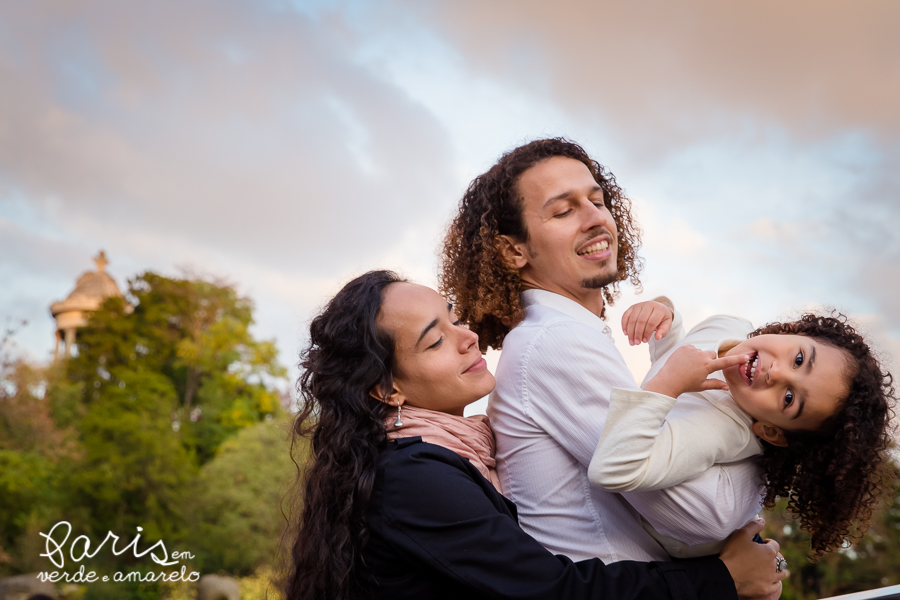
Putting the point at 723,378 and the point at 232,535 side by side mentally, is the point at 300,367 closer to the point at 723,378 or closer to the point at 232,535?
the point at 723,378

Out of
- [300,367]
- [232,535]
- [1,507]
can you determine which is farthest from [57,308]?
[300,367]

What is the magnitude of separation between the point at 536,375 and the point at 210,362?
22.9m

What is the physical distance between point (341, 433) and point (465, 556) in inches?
20.2

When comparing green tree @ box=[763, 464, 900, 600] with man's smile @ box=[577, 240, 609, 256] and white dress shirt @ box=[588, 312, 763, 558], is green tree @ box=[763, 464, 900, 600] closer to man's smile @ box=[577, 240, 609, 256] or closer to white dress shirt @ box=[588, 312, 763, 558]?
man's smile @ box=[577, 240, 609, 256]

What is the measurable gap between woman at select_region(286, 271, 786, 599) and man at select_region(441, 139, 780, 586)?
0.39 ft

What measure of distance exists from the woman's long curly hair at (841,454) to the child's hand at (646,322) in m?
0.46

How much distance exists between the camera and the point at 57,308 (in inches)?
1110

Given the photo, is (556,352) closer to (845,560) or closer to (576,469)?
(576,469)

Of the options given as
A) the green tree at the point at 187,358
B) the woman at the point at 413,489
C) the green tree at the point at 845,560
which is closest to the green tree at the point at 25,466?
the green tree at the point at 187,358

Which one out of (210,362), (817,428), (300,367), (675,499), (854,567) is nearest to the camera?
(675,499)

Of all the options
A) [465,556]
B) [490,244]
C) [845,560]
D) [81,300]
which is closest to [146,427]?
[81,300]

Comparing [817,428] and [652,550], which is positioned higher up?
[817,428]

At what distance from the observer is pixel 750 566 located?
6.81 feet

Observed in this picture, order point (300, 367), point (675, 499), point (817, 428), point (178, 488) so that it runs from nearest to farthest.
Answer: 1. point (675, 499)
2. point (817, 428)
3. point (300, 367)
4. point (178, 488)
